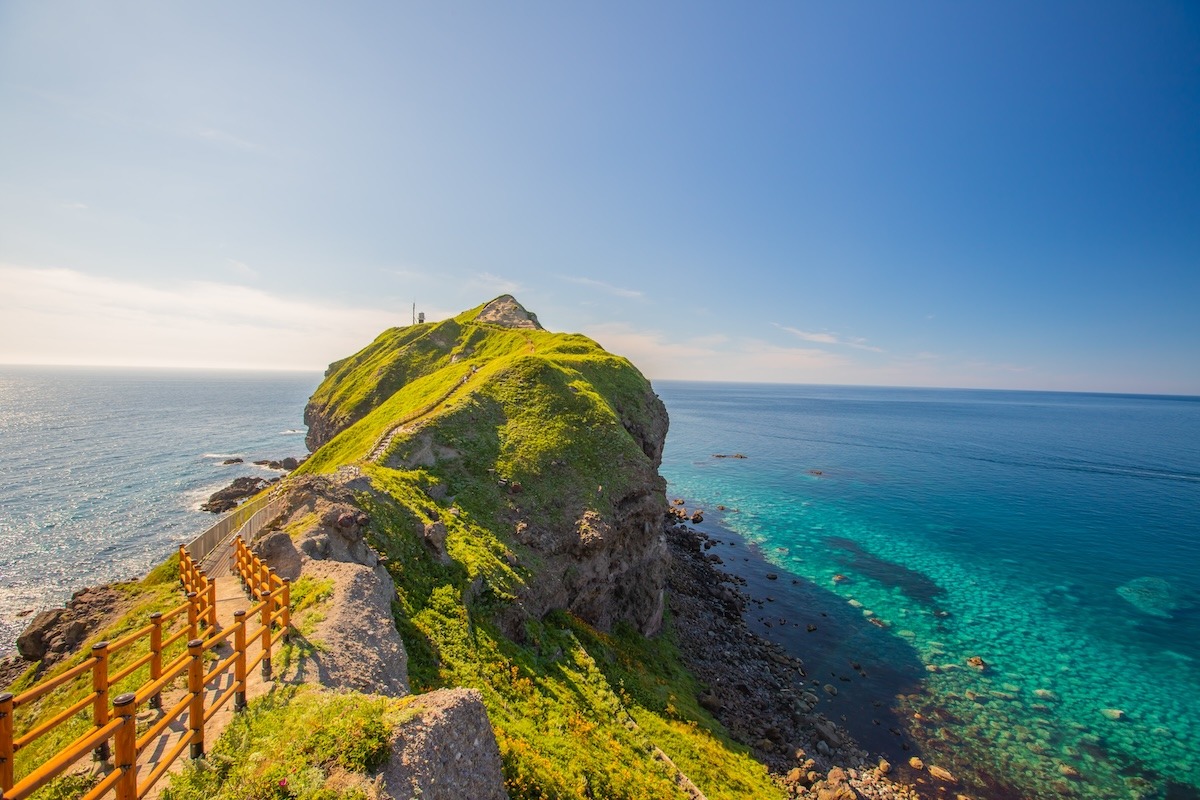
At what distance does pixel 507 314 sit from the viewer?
104 meters

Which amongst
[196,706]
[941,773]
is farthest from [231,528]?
[941,773]

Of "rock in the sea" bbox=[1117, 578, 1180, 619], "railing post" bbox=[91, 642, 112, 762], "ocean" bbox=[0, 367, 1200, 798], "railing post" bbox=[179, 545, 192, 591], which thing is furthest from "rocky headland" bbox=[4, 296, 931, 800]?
"rock in the sea" bbox=[1117, 578, 1180, 619]

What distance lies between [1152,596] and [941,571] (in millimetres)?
18397

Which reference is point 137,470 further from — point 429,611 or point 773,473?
point 773,473

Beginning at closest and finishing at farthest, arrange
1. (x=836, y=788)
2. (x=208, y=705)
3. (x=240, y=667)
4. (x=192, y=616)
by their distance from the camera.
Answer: (x=240, y=667), (x=208, y=705), (x=192, y=616), (x=836, y=788)

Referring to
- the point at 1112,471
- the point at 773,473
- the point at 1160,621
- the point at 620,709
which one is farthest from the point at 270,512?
the point at 1112,471

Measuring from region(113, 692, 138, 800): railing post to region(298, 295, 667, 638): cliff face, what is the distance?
18.1 metres

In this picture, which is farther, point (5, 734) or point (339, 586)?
point (339, 586)

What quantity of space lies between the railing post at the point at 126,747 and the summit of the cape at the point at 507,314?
306ft

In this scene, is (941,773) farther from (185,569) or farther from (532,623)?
(185,569)

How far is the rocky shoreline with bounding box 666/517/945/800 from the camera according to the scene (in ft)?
97.4

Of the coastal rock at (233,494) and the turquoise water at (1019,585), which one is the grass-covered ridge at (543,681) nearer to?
the turquoise water at (1019,585)

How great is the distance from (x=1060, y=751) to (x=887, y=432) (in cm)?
15932

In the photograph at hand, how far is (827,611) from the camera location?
4962cm
